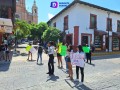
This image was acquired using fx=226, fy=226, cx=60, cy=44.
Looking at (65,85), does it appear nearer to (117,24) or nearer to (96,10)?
(96,10)

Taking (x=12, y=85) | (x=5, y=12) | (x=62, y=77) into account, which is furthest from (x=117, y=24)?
(x=12, y=85)

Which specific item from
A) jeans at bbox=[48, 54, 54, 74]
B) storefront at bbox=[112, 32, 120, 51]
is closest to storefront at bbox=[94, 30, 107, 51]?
storefront at bbox=[112, 32, 120, 51]

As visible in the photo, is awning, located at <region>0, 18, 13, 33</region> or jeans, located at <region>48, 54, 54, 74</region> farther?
A: awning, located at <region>0, 18, 13, 33</region>

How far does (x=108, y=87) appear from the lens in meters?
9.31

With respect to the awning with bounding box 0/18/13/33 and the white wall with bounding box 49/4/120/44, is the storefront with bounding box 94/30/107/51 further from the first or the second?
the awning with bounding box 0/18/13/33

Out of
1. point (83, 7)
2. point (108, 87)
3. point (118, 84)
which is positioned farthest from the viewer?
point (83, 7)

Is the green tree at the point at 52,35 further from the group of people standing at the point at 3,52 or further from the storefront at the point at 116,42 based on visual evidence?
the group of people standing at the point at 3,52

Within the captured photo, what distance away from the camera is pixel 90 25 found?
28.0 metres

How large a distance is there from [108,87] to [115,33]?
23047 millimetres

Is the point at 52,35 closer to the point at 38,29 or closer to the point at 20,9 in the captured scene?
the point at 38,29

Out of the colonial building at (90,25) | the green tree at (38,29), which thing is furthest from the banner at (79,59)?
the green tree at (38,29)

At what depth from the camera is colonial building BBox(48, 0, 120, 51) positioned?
27000mm

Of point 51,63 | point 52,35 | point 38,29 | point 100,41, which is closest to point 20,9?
point 38,29

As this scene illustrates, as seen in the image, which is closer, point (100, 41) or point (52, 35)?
point (52, 35)
